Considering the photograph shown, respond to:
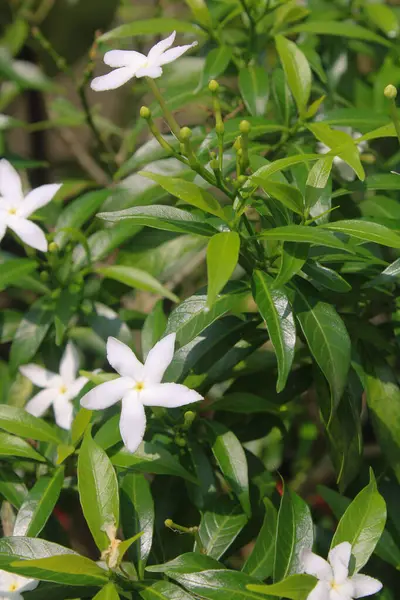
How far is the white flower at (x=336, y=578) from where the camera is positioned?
0.73 meters

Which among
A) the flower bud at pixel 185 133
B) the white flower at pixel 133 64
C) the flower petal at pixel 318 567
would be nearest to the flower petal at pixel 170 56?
the white flower at pixel 133 64

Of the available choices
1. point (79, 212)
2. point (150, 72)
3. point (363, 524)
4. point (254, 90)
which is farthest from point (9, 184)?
point (363, 524)

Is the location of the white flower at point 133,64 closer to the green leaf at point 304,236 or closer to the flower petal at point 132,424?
the green leaf at point 304,236

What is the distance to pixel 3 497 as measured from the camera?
3.14 ft

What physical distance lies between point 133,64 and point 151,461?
461mm

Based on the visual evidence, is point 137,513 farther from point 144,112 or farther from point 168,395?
point 144,112

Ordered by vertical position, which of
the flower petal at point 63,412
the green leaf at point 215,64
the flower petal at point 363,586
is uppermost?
the green leaf at point 215,64

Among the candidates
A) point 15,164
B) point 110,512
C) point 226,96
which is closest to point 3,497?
point 110,512

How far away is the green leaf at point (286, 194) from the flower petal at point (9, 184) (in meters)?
0.36

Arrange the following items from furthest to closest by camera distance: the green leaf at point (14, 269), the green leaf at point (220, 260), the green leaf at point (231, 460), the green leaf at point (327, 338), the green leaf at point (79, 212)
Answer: the green leaf at point (79, 212) < the green leaf at point (14, 269) < the green leaf at point (231, 460) < the green leaf at point (327, 338) < the green leaf at point (220, 260)

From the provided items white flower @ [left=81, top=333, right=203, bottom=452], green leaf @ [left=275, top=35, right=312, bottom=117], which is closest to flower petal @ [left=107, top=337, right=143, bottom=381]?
white flower @ [left=81, top=333, right=203, bottom=452]

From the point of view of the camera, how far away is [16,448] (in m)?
0.93

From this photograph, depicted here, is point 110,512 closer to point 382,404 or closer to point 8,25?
point 382,404

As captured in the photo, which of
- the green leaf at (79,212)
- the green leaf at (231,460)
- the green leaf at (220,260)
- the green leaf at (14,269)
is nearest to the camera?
the green leaf at (220,260)
